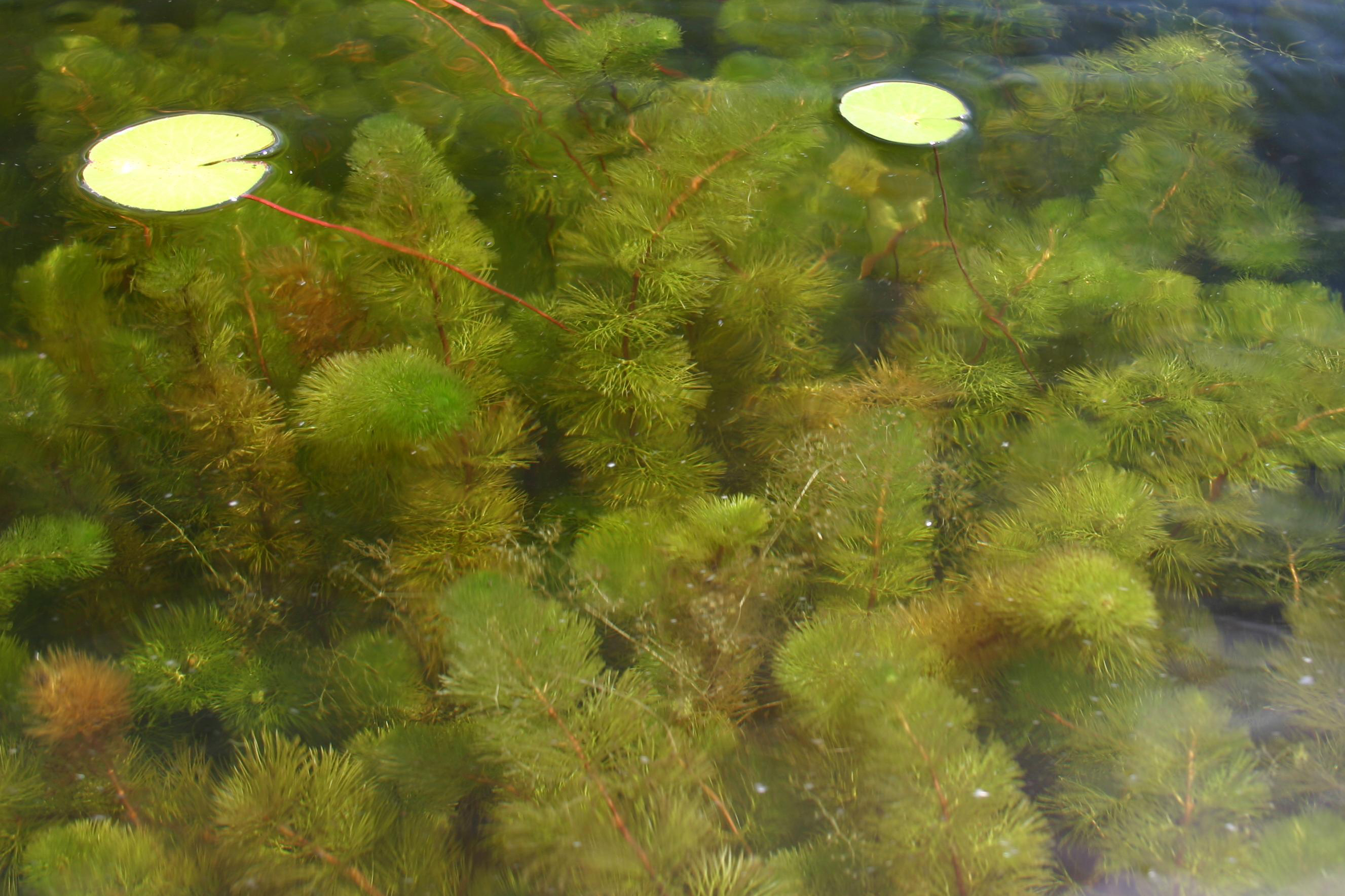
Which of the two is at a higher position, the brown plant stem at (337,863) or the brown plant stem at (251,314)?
the brown plant stem at (251,314)

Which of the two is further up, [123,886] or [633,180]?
[633,180]

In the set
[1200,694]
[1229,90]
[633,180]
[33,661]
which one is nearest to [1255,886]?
[1200,694]

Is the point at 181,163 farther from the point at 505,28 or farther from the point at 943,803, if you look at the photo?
the point at 943,803

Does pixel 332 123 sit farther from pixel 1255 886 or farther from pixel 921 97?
pixel 1255 886

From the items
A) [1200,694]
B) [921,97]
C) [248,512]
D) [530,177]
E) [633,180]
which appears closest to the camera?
[1200,694]

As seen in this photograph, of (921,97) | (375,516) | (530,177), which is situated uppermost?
(921,97)

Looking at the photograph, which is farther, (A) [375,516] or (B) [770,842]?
(A) [375,516]

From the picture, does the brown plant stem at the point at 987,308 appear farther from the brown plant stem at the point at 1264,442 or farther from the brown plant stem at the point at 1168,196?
the brown plant stem at the point at 1168,196

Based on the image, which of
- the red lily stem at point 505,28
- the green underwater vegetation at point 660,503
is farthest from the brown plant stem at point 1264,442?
the red lily stem at point 505,28
